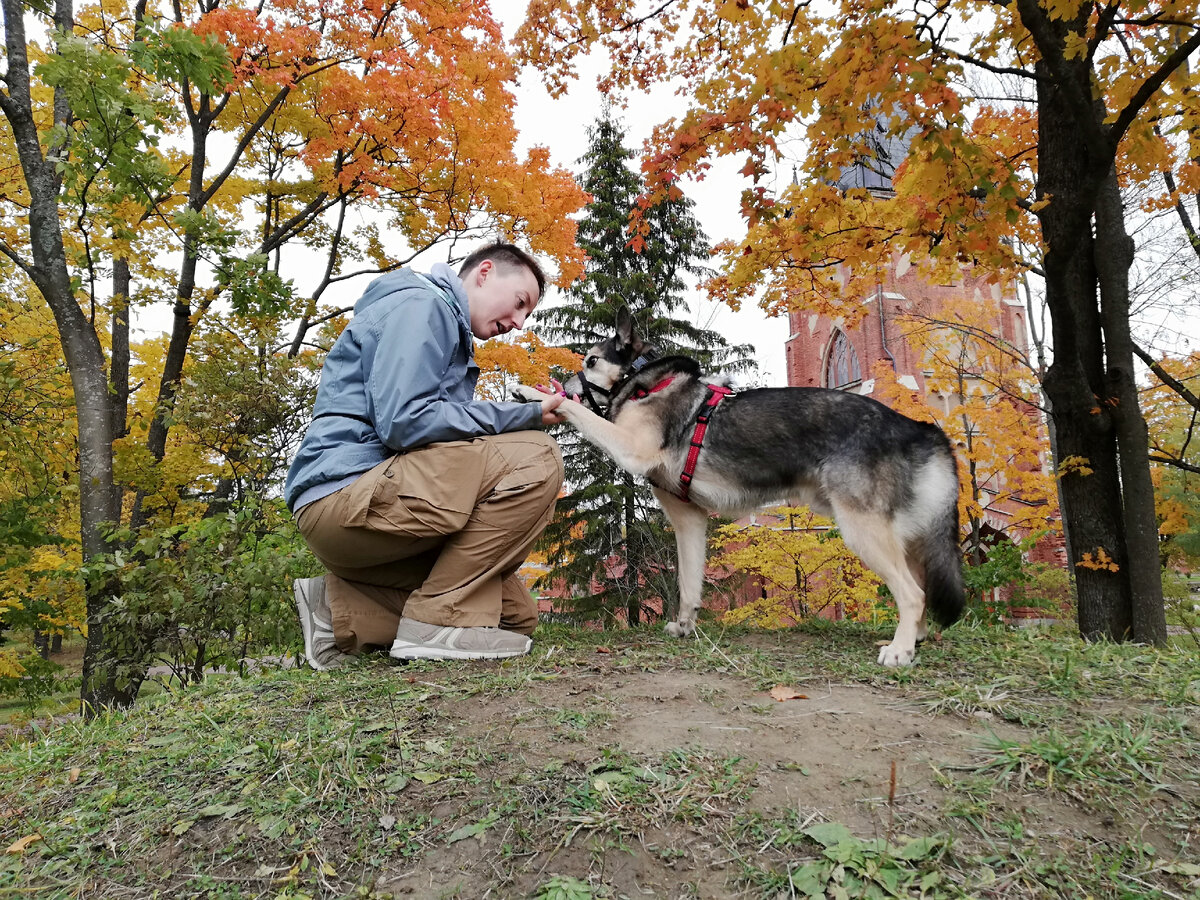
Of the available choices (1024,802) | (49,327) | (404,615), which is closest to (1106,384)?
(1024,802)

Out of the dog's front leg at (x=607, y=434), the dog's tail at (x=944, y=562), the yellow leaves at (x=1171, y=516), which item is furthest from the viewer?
the yellow leaves at (x=1171, y=516)

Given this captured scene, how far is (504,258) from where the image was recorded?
3209 millimetres

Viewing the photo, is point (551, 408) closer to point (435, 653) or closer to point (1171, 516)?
point (435, 653)

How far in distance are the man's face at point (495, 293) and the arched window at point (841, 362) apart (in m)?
23.6

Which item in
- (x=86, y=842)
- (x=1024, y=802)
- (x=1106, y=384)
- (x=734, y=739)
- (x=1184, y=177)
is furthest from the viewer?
(x=1184, y=177)

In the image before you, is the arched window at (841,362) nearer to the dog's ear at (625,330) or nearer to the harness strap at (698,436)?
the dog's ear at (625,330)

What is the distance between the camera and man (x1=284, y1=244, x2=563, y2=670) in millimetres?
2756

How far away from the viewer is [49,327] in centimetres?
1083

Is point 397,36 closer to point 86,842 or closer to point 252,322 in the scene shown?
point 252,322

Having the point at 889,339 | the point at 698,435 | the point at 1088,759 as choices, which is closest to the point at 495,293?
the point at 698,435

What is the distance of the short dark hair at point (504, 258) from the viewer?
321 cm

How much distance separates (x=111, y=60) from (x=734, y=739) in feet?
22.9

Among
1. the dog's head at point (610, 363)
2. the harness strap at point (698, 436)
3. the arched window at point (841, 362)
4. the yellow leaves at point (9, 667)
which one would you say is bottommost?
the yellow leaves at point (9, 667)

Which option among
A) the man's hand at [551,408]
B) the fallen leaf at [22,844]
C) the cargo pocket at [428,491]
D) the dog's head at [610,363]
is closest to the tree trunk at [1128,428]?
the dog's head at [610,363]
